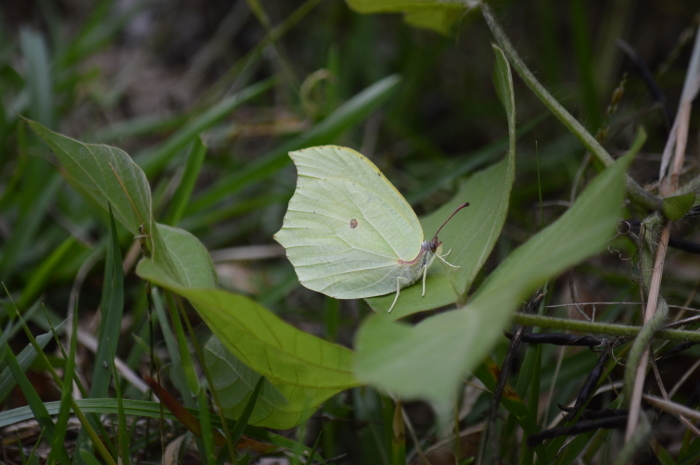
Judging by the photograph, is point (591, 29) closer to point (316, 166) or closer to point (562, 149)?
point (562, 149)

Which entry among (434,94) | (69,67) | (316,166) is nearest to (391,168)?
(434,94)

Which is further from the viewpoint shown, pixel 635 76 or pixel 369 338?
pixel 635 76

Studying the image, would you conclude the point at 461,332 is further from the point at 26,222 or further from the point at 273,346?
the point at 26,222

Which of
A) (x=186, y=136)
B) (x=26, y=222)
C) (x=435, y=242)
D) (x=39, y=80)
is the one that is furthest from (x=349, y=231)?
(x=39, y=80)

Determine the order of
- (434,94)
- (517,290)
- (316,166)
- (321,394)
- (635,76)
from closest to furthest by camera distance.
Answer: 1. (517,290)
2. (321,394)
3. (316,166)
4. (635,76)
5. (434,94)

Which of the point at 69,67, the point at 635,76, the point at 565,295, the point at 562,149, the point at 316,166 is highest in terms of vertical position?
the point at 69,67

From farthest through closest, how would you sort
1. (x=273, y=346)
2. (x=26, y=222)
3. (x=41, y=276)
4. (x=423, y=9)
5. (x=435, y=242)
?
(x=26, y=222) < (x=41, y=276) < (x=423, y=9) < (x=435, y=242) < (x=273, y=346)

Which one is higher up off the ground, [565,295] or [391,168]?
[391,168]

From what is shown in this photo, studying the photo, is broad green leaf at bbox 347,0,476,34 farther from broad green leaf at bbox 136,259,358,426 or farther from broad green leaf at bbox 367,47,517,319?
broad green leaf at bbox 136,259,358,426
